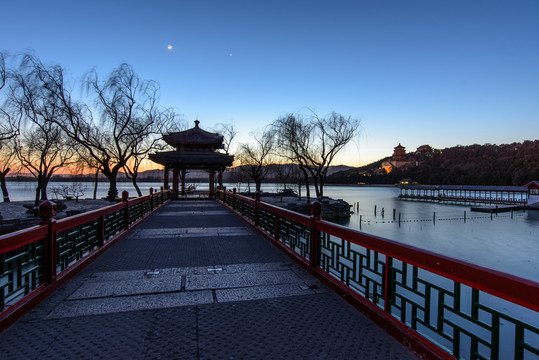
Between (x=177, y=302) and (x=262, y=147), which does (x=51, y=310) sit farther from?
(x=262, y=147)

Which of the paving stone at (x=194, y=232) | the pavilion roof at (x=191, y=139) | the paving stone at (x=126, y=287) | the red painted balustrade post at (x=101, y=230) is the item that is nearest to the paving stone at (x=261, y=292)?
the paving stone at (x=126, y=287)

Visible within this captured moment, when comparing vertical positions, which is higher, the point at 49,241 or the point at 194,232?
the point at 49,241

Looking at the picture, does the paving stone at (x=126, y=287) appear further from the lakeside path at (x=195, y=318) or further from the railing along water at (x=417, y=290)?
the railing along water at (x=417, y=290)

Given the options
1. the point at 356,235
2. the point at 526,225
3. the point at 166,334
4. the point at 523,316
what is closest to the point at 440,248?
the point at 523,316

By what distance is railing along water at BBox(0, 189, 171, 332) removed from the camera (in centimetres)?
269

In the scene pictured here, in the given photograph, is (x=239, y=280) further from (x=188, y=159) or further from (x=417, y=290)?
(x=188, y=159)

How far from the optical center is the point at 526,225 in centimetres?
2969

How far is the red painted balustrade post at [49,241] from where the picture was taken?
3.36 metres

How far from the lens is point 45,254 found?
Result: 3.36m

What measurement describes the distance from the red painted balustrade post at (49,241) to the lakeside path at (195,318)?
0.23 m

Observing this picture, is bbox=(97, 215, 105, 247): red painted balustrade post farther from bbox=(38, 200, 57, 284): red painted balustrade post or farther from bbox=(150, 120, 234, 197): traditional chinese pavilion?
bbox=(150, 120, 234, 197): traditional chinese pavilion

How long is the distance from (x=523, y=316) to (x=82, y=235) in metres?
12.2

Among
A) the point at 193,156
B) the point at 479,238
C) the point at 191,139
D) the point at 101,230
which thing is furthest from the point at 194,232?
the point at 479,238

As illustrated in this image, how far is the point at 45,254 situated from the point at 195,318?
2.00 metres
